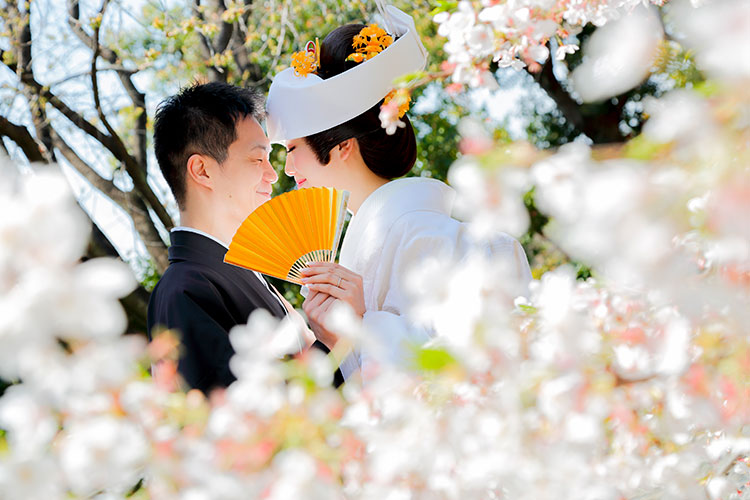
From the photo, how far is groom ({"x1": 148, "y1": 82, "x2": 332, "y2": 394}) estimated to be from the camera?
6.15 ft

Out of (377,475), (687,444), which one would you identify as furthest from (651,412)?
(377,475)

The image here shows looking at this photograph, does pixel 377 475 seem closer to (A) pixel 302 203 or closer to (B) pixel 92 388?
(B) pixel 92 388

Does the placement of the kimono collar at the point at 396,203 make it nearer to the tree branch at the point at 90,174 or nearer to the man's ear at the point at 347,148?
the man's ear at the point at 347,148

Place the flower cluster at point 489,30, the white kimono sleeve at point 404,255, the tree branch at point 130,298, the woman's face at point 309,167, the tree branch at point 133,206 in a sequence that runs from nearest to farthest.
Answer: the flower cluster at point 489,30 → the white kimono sleeve at point 404,255 → the woman's face at point 309,167 → the tree branch at point 130,298 → the tree branch at point 133,206

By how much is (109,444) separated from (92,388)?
0.21 ft

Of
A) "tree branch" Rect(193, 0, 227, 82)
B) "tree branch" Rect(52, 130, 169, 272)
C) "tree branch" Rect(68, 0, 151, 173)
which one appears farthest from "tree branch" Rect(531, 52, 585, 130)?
"tree branch" Rect(52, 130, 169, 272)

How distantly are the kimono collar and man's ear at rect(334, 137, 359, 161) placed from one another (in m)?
0.13

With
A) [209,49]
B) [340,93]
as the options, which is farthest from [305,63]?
[209,49]

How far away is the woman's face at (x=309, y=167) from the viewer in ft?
6.79

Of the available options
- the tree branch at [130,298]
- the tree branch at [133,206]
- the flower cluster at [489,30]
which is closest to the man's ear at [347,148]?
the flower cluster at [489,30]

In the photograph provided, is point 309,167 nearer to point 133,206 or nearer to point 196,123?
point 196,123

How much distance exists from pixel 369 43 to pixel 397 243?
1.96 ft

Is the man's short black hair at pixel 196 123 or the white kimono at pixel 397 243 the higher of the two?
the man's short black hair at pixel 196 123

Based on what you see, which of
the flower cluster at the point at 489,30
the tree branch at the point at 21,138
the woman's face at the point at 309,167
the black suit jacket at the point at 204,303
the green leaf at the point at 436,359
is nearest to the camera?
the green leaf at the point at 436,359
